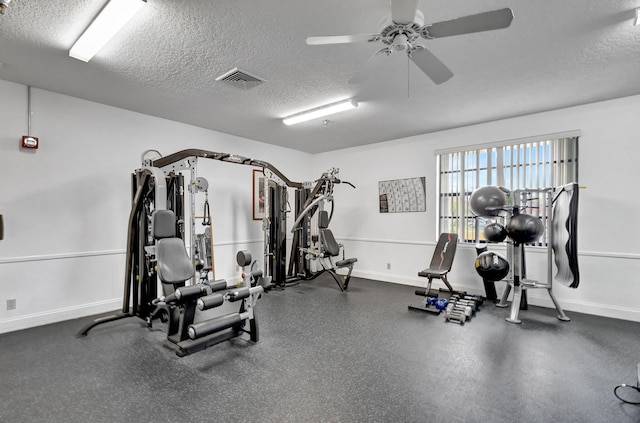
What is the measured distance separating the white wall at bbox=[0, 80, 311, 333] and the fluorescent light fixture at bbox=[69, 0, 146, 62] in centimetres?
146

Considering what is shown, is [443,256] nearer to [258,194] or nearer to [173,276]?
[258,194]

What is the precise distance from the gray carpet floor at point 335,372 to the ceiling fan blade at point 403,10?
95.1 inches

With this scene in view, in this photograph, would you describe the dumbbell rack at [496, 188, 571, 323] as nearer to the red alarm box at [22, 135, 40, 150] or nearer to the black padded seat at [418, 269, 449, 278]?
the black padded seat at [418, 269, 449, 278]

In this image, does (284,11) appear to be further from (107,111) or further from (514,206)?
(514,206)

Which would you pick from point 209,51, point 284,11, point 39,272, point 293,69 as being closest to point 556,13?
point 284,11

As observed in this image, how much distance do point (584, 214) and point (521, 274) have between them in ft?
3.90

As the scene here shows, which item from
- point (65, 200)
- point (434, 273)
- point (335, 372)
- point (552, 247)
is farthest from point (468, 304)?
point (65, 200)

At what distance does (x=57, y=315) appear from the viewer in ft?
11.5

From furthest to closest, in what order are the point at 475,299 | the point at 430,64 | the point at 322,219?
the point at 322,219 → the point at 475,299 → the point at 430,64

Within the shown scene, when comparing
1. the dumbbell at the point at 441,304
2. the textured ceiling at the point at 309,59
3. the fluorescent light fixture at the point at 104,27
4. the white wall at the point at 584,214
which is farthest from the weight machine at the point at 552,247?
the fluorescent light fixture at the point at 104,27

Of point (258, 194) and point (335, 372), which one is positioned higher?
point (258, 194)

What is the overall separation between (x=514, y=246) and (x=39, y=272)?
5.87m

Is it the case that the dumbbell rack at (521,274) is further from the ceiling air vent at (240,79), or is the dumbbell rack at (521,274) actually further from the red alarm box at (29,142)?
the red alarm box at (29,142)

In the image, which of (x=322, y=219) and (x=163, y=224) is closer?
(x=163, y=224)
